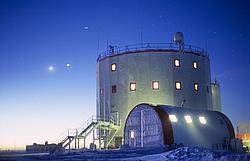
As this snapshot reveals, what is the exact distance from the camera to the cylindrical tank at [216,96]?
52044 millimetres

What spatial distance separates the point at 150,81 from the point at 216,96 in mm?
18741

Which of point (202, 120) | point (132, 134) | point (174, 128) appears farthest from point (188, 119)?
point (132, 134)

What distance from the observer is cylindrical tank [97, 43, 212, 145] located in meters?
38.9

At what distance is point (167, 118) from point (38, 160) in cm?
1402

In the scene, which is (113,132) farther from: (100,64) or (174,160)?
(174,160)

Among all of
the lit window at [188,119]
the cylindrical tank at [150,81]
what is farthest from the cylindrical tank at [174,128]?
the cylindrical tank at [150,81]

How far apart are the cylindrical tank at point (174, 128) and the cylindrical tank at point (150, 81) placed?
694 centimetres

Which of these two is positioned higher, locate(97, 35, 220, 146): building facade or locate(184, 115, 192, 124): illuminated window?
locate(97, 35, 220, 146): building facade

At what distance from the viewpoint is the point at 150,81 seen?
3894cm

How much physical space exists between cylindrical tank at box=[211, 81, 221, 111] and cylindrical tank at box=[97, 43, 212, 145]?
34.2ft

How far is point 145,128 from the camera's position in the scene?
98.5 feet

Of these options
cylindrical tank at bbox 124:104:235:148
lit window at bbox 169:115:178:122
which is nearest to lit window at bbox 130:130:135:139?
cylindrical tank at bbox 124:104:235:148

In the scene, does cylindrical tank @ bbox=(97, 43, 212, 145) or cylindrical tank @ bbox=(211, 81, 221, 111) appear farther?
cylindrical tank @ bbox=(211, 81, 221, 111)

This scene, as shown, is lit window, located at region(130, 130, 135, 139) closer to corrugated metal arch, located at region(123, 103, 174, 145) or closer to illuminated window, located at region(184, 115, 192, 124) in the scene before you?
corrugated metal arch, located at region(123, 103, 174, 145)
